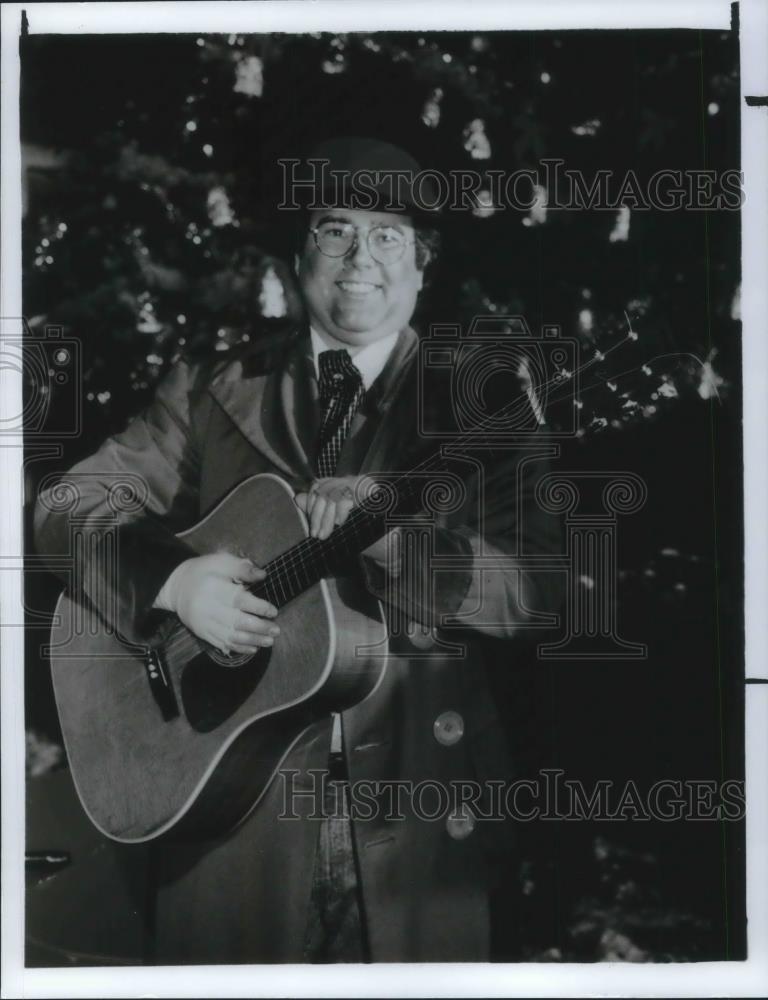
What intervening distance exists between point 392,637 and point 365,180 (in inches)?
44.1

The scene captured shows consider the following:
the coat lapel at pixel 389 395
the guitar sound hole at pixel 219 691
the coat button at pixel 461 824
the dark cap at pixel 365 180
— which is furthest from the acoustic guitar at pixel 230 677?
the dark cap at pixel 365 180

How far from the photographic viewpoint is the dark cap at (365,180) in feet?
8.44

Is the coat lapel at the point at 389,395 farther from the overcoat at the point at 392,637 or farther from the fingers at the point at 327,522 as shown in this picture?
the fingers at the point at 327,522

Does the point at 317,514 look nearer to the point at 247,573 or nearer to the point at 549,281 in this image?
the point at 247,573

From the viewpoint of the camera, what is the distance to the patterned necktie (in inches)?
99.8

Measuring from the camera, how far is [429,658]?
2.50 metres

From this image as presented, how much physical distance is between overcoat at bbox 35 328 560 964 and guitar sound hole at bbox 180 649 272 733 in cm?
18

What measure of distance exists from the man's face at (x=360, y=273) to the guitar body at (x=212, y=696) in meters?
0.48

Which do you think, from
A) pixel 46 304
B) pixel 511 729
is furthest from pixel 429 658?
pixel 46 304

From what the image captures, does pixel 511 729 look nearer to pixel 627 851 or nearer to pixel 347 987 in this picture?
pixel 627 851

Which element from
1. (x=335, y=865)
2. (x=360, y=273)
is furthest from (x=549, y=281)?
(x=335, y=865)

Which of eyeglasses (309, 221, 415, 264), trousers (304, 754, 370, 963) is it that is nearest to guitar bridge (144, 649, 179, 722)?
trousers (304, 754, 370, 963)

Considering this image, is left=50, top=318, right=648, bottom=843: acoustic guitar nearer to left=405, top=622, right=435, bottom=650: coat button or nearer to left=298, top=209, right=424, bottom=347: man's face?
left=405, top=622, right=435, bottom=650: coat button

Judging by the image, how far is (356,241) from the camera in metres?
2.57
